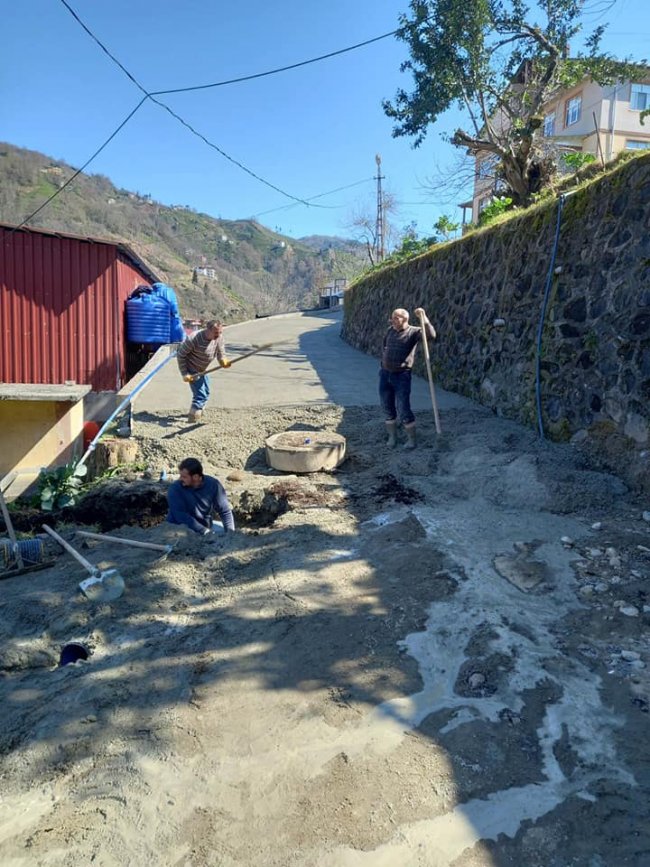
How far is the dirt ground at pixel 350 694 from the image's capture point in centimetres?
213

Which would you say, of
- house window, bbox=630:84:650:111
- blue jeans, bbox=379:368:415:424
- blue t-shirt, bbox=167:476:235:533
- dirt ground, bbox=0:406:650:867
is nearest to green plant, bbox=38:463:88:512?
dirt ground, bbox=0:406:650:867

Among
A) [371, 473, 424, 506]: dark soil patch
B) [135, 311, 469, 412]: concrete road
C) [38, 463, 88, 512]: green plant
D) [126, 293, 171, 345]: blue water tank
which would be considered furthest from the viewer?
[126, 293, 171, 345]: blue water tank

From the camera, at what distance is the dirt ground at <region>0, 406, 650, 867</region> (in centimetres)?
213

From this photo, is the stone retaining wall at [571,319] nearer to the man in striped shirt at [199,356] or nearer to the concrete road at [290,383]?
the concrete road at [290,383]

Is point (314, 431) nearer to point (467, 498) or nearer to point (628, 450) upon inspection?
point (467, 498)

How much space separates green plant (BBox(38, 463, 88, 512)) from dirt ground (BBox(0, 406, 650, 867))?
7.46ft

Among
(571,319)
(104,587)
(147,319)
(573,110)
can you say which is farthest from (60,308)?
(573,110)

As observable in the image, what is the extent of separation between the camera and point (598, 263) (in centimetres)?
A: 632

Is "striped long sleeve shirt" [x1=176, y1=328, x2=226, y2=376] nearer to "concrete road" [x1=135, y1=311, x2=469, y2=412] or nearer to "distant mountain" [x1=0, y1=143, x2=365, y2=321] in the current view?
"concrete road" [x1=135, y1=311, x2=469, y2=412]

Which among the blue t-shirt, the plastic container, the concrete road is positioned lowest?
the plastic container

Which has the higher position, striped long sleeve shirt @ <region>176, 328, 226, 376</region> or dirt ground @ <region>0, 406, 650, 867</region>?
striped long sleeve shirt @ <region>176, 328, 226, 376</region>

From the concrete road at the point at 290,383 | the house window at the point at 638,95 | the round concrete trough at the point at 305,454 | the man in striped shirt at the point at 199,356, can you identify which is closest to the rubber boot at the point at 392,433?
the round concrete trough at the point at 305,454

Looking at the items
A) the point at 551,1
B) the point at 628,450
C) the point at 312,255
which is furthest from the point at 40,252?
the point at 312,255

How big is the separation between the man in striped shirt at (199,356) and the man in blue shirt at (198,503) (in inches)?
110
